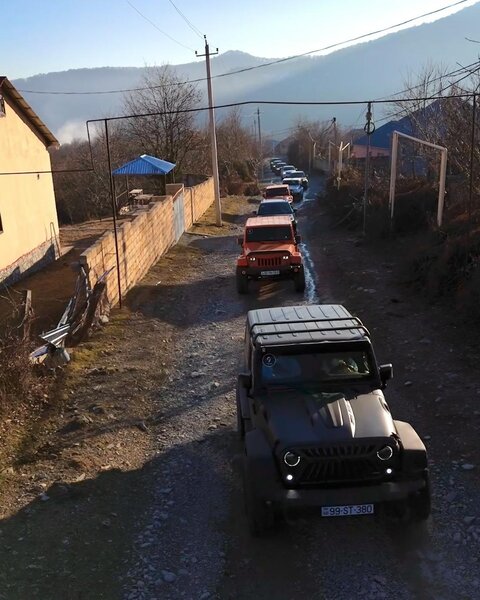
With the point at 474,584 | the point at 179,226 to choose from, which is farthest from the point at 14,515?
the point at 179,226

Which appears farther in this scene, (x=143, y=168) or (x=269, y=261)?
(x=143, y=168)

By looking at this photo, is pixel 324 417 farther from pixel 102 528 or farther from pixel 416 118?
pixel 416 118

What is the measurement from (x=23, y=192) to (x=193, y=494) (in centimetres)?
1559

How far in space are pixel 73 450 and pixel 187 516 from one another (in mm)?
2063

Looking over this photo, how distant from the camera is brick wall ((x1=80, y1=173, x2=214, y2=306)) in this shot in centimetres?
1257

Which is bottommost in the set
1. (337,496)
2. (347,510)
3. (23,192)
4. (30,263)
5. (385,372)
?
(30,263)

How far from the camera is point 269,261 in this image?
14.7 m

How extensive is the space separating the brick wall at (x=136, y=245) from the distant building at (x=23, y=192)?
339 cm

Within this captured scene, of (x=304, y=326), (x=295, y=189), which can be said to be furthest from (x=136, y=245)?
(x=295, y=189)

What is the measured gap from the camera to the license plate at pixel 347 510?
16.3ft

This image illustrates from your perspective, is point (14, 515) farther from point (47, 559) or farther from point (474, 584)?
point (474, 584)

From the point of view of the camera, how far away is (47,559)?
16.9ft

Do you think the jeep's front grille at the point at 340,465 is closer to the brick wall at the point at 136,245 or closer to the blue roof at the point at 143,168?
the brick wall at the point at 136,245

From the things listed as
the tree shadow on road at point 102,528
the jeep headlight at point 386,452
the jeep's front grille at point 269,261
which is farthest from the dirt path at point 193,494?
the jeep's front grille at point 269,261
